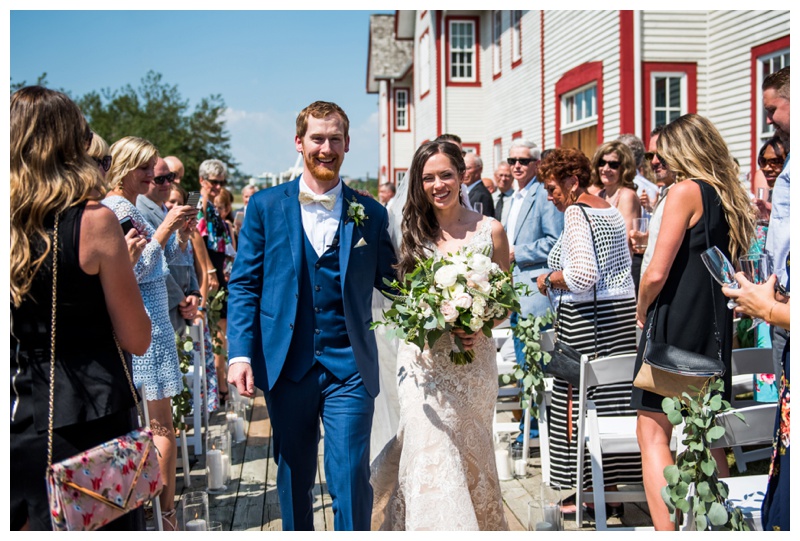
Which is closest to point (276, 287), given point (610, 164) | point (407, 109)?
point (610, 164)

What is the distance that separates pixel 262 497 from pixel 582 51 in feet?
40.7

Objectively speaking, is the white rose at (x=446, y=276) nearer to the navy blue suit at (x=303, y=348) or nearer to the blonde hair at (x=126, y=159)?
the navy blue suit at (x=303, y=348)

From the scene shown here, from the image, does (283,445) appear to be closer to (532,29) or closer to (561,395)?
(561,395)

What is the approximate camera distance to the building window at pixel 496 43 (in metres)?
22.7

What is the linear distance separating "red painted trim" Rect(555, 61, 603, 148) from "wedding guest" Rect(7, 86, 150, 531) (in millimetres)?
12895

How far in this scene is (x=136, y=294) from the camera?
9.86 feet

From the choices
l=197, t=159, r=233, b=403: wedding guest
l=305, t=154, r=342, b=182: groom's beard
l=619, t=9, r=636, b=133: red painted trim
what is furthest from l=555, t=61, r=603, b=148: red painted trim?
l=305, t=154, r=342, b=182: groom's beard

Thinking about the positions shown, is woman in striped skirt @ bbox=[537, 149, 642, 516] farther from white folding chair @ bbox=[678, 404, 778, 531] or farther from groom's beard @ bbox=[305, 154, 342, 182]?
groom's beard @ bbox=[305, 154, 342, 182]

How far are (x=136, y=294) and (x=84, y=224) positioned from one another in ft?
1.08

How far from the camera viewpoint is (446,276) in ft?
13.5

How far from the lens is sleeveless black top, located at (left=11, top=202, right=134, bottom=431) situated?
2.83 m

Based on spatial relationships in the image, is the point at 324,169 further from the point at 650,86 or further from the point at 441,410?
the point at 650,86

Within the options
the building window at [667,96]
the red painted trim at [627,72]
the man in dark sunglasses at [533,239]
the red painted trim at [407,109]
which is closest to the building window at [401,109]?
the red painted trim at [407,109]
